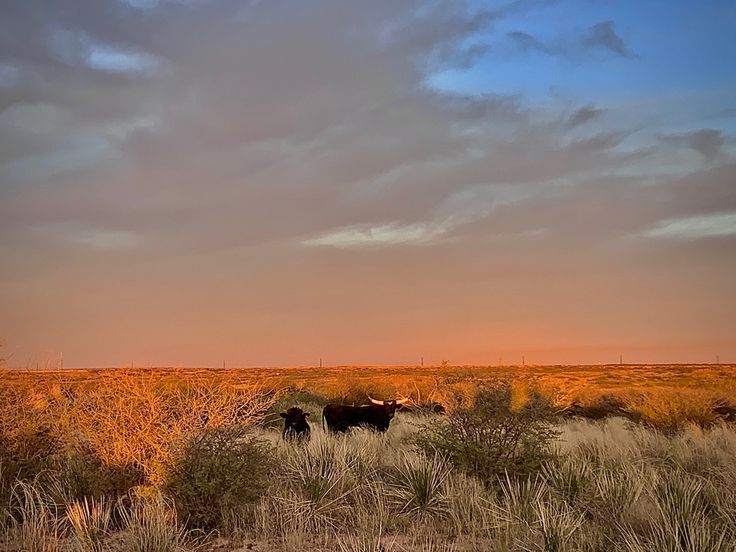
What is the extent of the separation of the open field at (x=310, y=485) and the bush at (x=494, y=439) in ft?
0.08

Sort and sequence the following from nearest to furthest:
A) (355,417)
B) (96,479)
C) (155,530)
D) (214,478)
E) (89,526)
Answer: (155,530) < (89,526) < (214,478) < (96,479) < (355,417)

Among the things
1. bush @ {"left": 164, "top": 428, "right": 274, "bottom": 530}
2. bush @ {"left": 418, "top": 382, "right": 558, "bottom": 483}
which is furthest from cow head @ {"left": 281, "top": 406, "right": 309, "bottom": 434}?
bush @ {"left": 164, "top": 428, "right": 274, "bottom": 530}

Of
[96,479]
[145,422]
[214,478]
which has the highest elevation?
[145,422]

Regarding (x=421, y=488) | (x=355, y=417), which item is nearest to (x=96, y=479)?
(x=421, y=488)

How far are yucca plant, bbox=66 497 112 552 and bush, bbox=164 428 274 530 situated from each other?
2.82 feet

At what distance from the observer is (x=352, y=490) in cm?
997

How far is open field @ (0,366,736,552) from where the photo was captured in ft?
26.3

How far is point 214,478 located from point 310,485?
1.48 metres

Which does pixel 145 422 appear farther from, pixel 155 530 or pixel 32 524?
pixel 155 530

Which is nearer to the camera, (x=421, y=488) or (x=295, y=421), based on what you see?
(x=421, y=488)

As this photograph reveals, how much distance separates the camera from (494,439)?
1107cm

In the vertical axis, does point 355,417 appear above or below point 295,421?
below

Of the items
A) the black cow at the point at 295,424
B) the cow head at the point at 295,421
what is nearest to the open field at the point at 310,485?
the black cow at the point at 295,424

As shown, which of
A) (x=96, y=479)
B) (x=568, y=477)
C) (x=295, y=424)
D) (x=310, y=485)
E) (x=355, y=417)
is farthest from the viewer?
(x=355, y=417)
